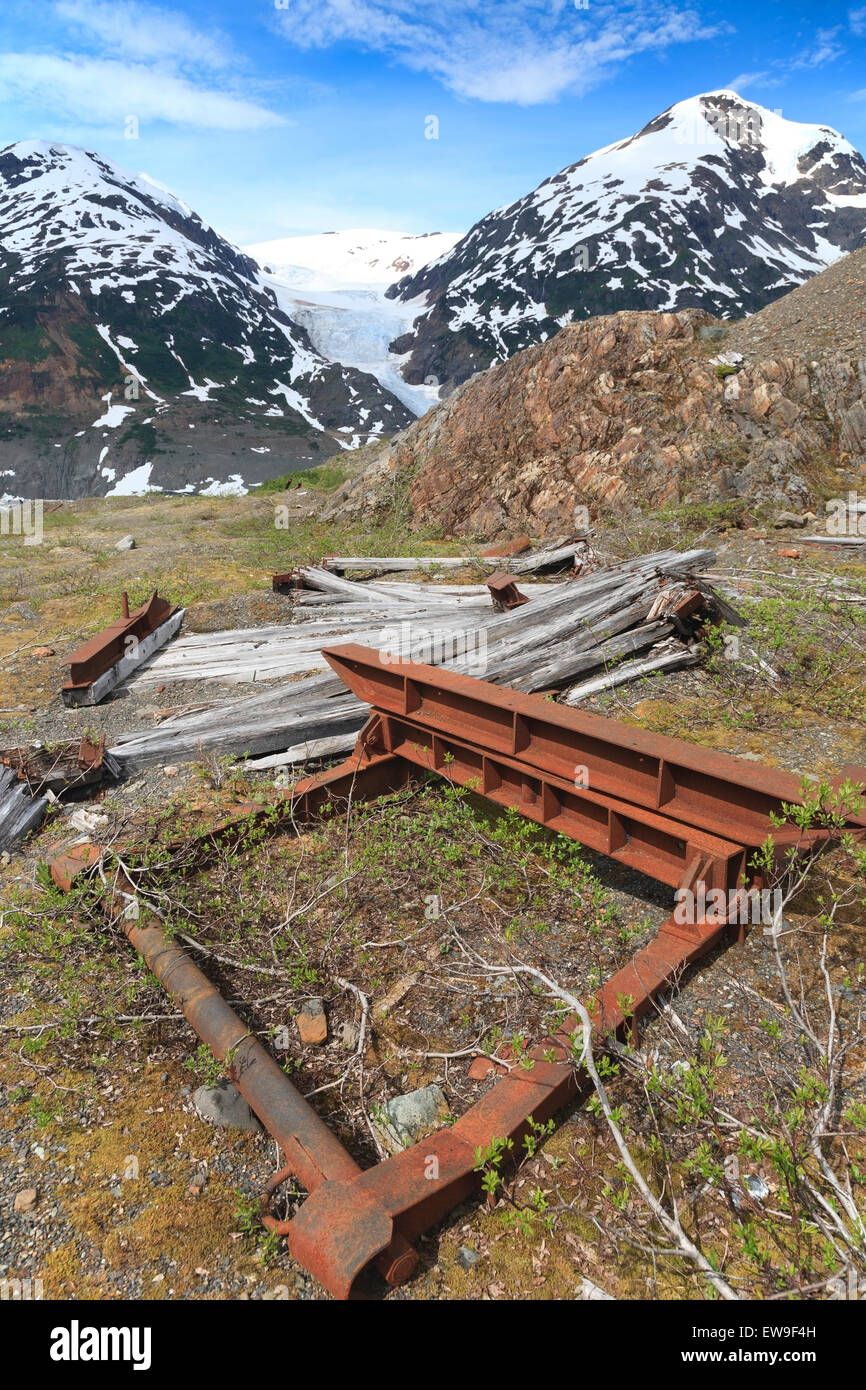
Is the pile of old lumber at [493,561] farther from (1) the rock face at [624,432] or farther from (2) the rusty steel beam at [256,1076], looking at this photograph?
(2) the rusty steel beam at [256,1076]

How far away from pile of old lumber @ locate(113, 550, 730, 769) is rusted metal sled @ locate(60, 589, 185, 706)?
0.29 metres

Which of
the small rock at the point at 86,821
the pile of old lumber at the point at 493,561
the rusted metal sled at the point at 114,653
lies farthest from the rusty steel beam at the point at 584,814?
the pile of old lumber at the point at 493,561

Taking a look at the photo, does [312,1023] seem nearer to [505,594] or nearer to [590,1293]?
[590,1293]

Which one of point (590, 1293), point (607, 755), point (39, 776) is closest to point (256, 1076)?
point (590, 1293)

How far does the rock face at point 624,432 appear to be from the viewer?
45.8 feet

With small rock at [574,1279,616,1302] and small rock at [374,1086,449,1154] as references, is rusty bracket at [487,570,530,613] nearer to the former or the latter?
small rock at [374,1086,449,1154]

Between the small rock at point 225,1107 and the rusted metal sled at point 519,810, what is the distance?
24 centimetres

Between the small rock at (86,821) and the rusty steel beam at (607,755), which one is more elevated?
the rusty steel beam at (607,755)

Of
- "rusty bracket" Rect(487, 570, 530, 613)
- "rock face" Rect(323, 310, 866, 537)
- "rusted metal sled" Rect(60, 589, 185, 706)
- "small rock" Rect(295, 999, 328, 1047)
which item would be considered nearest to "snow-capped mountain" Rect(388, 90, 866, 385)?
"rock face" Rect(323, 310, 866, 537)

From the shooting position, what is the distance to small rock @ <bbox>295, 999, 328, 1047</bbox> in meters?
3.70

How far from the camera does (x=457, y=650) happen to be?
7312 mm

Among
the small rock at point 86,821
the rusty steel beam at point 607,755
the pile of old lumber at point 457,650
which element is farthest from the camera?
the pile of old lumber at point 457,650
